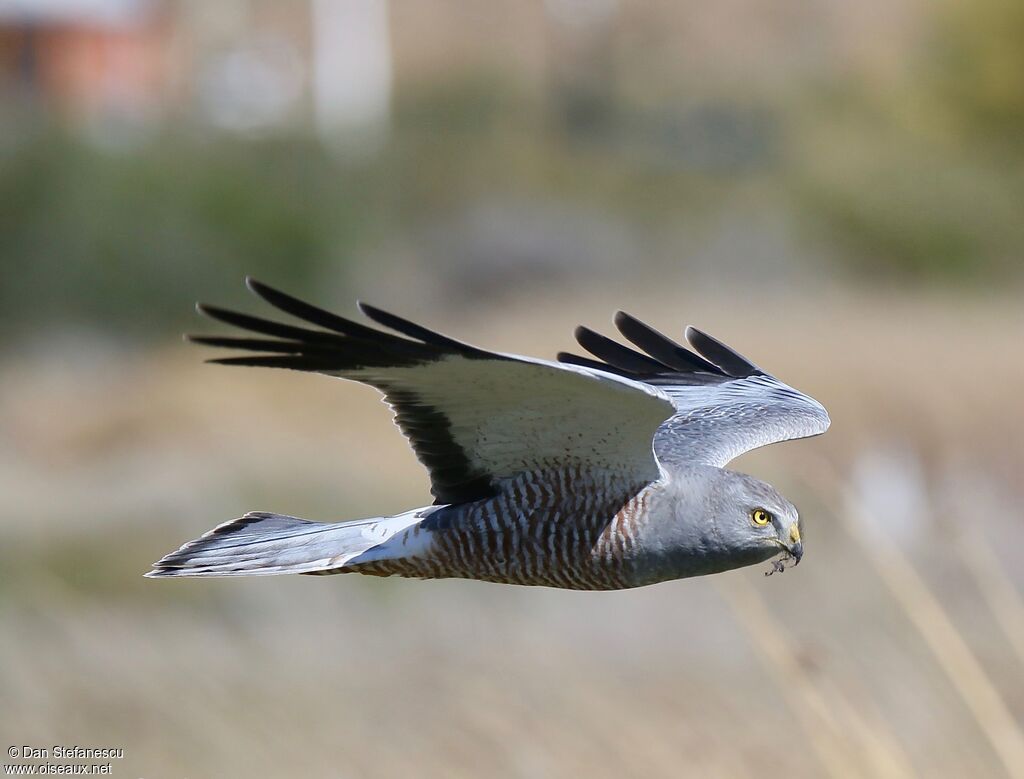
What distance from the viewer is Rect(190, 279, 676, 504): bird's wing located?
3.72 metres

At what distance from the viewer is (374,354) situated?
392cm

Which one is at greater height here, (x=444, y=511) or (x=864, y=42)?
(x=864, y=42)

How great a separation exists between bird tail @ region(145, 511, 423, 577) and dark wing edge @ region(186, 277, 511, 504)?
0.19 meters

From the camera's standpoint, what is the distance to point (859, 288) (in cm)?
2795

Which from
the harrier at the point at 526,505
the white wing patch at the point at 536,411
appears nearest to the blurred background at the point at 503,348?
the harrier at the point at 526,505

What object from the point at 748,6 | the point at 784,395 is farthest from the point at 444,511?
the point at 748,6

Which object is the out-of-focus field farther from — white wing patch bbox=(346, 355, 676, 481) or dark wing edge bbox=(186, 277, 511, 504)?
dark wing edge bbox=(186, 277, 511, 504)

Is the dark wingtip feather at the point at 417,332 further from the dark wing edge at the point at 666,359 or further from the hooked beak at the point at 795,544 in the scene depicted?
the dark wing edge at the point at 666,359

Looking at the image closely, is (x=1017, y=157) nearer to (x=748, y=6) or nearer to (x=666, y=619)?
(x=666, y=619)

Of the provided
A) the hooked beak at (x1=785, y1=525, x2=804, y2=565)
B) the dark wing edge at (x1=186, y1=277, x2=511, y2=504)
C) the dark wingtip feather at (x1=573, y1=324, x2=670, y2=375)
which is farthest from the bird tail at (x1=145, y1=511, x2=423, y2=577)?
the dark wingtip feather at (x1=573, y1=324, x2=670, y2=375)

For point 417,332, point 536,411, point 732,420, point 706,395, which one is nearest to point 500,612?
point 706,395

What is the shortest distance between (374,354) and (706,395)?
77.9 inches

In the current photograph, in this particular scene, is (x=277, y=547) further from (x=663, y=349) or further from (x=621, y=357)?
(x=663, y=349)

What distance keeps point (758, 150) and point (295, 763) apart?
29.2m
